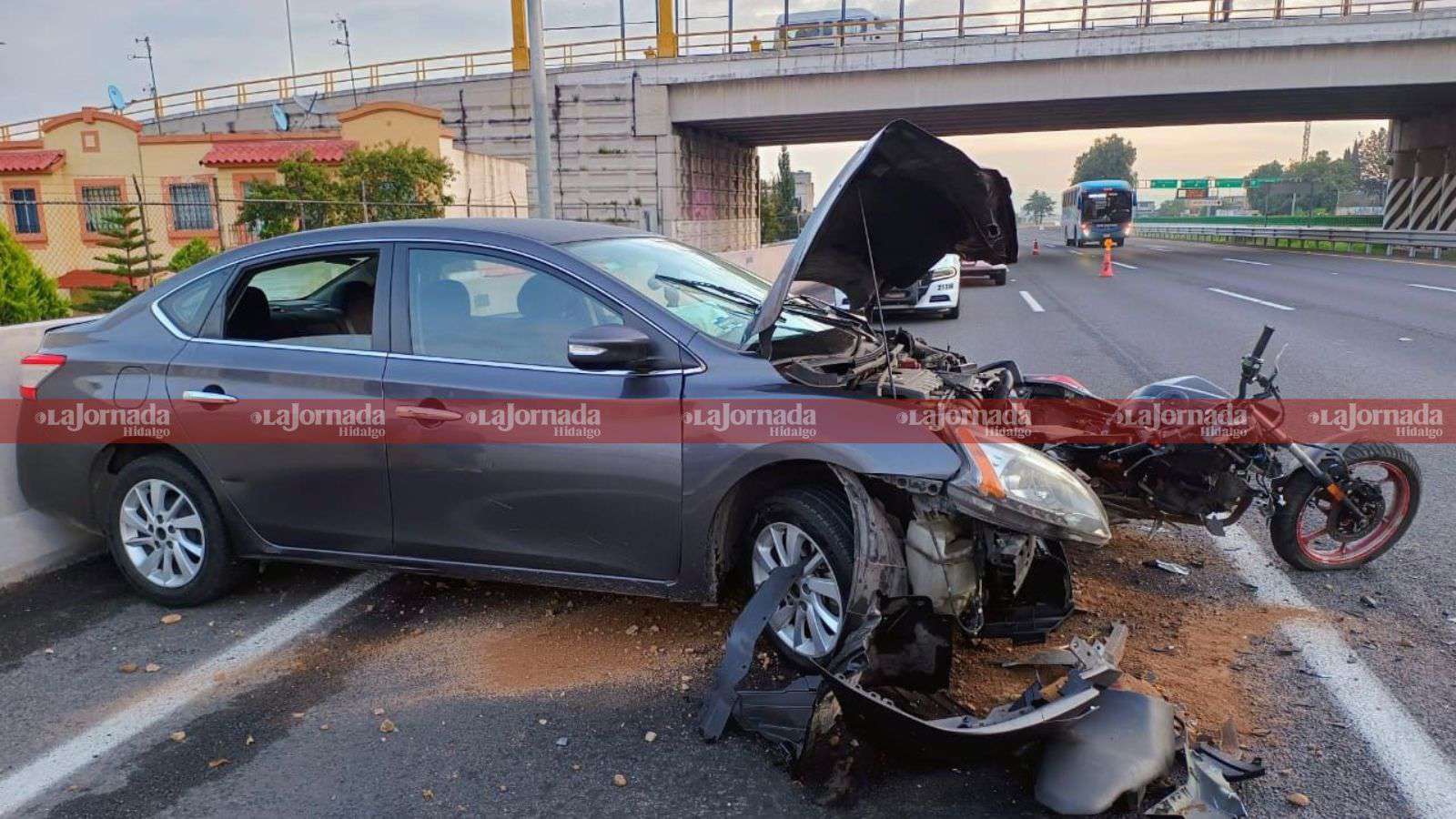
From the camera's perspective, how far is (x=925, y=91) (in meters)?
29.5

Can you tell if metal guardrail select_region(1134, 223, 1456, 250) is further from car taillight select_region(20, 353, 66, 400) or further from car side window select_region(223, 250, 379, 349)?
car taillight select_region(20, 353, 66, 400)

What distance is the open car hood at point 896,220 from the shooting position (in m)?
3.67

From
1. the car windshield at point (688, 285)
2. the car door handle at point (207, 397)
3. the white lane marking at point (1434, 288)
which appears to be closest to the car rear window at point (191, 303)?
the car door handle at point (207, 397)

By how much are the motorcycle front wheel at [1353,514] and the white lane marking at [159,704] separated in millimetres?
4220

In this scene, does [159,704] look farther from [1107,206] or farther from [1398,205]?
[1107,206]

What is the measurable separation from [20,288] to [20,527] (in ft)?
24.8

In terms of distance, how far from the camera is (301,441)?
4.13m

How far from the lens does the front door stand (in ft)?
12.0

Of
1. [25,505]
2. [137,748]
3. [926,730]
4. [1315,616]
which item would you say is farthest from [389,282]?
[1315,616]

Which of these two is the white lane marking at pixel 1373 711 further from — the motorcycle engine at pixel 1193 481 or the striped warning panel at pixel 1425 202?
the striped warning panel at pixel 1425 202

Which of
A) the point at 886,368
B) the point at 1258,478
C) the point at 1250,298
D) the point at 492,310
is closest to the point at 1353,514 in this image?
the point at 1258,478

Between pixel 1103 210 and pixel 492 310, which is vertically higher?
pixel 1103 210

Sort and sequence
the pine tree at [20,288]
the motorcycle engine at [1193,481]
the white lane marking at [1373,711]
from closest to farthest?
the white lane marking at [1373,711] < the motorcycle engine at [1193,481] < the pine tree at [20,288]

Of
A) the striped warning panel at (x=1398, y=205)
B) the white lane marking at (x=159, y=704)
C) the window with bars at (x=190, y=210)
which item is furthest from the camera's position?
the striped warning panel at (x=1398, y=205)
